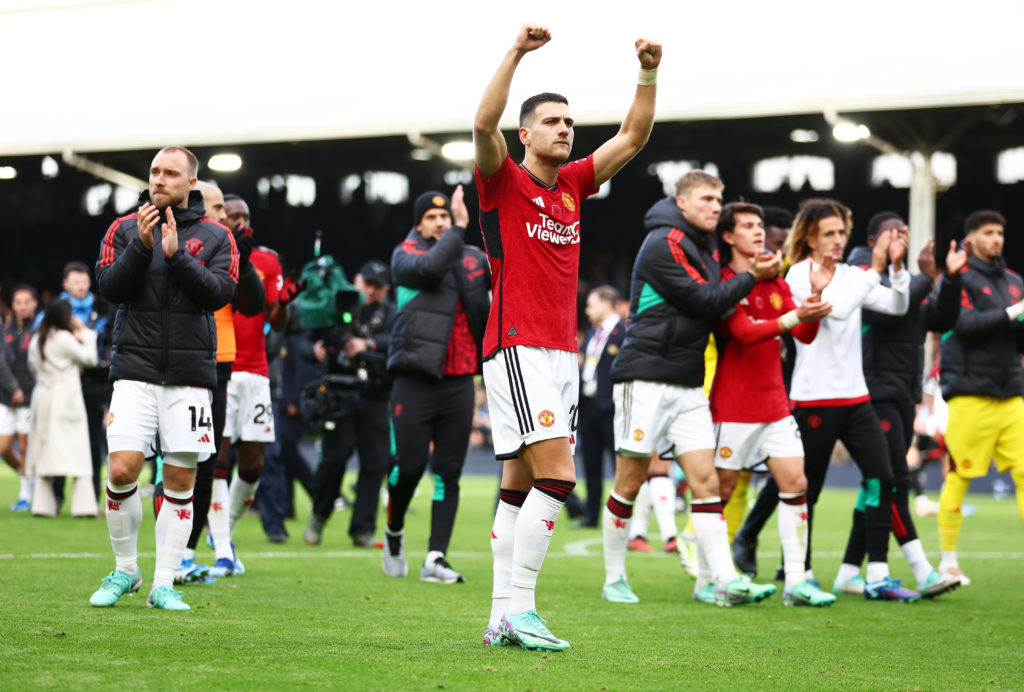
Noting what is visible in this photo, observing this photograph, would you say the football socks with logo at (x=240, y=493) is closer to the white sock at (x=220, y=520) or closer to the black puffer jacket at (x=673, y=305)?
the white sock at (x=220, y=520)

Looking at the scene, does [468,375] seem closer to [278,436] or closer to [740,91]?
[278,436]

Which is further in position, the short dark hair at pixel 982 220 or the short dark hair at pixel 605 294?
the short dark hair at pixel 605 294

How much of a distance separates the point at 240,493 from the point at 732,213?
354 cm

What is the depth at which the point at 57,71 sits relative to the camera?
2350 cm

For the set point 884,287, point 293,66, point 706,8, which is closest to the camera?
point 884,287

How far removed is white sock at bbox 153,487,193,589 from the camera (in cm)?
589

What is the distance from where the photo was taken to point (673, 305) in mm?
6762

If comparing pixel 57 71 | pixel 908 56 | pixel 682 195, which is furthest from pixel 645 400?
pixel 57 71

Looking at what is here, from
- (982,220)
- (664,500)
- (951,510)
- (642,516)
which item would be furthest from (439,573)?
(982,220)

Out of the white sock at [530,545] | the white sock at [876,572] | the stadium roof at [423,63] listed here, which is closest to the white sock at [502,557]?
the white sock at [530,545]

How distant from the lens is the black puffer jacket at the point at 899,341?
7598 mm

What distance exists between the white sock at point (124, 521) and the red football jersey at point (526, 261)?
191 centimetres

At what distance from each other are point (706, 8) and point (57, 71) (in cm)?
1199

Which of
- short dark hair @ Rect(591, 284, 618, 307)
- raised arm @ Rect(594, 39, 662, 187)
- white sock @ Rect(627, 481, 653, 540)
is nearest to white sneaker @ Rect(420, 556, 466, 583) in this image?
raised arm @ Rect(594, 39, 662, 187)
